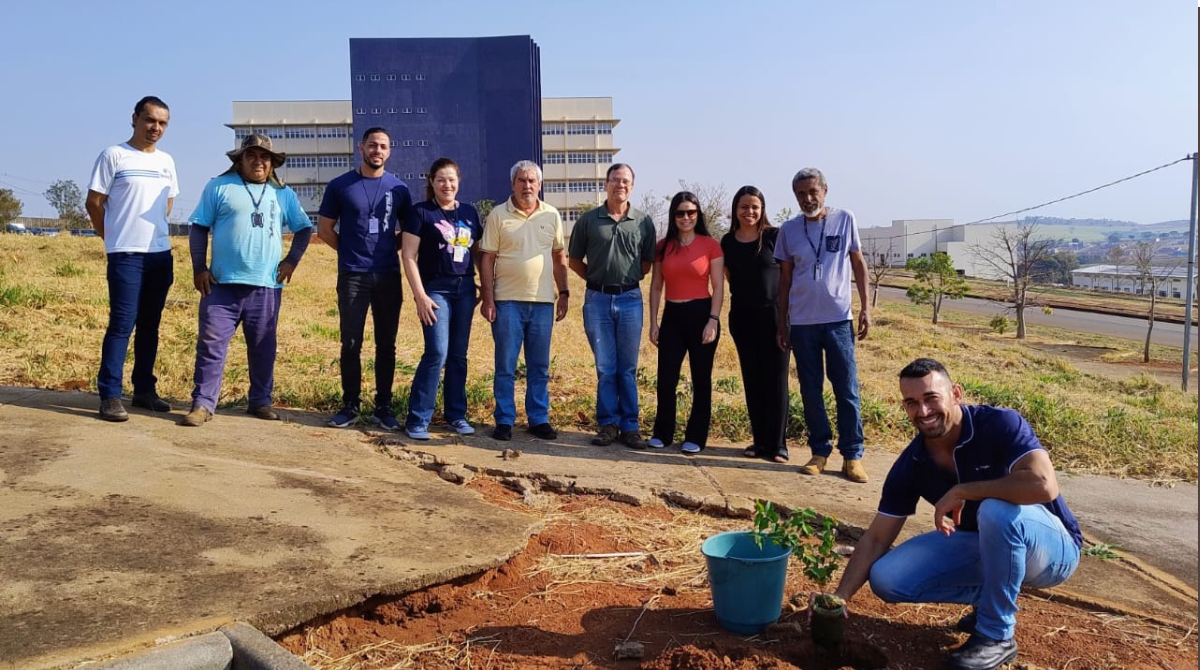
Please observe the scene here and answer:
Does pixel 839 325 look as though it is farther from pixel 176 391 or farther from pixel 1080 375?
pixel 1080 375

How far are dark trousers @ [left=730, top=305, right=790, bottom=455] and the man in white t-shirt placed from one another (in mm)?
3427

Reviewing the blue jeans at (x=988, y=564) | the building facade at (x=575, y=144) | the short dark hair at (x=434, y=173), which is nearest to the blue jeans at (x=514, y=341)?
the short dark hair at (x=434, y=173)

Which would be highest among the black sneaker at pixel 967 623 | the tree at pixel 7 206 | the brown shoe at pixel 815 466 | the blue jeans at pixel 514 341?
the tree at pixel 7 206

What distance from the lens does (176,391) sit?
6.38 meters

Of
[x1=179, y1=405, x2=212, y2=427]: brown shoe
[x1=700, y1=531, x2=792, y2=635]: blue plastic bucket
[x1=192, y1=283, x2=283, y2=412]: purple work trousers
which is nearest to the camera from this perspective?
[x1=700, y1=531, x2=792, y2=635]: blue plastic bucket

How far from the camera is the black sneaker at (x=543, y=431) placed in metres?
5.84

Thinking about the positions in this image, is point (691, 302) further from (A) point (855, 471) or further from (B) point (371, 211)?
(B) point (371, 211)

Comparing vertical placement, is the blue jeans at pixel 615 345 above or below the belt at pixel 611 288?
below

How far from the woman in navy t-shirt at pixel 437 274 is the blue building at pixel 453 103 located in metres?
59.8

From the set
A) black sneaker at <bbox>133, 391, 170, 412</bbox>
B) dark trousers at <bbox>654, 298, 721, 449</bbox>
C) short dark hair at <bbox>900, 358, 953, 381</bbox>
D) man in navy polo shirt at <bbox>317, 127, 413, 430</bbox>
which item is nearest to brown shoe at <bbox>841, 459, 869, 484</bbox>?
dark trousers at <bbox>654, 298, 721, 449</bbox>

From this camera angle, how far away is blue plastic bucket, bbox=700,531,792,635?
2904 mm

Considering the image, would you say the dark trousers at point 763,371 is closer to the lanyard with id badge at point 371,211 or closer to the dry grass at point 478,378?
the dry grass at point 478,378

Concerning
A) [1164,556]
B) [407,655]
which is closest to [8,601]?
[407,655]

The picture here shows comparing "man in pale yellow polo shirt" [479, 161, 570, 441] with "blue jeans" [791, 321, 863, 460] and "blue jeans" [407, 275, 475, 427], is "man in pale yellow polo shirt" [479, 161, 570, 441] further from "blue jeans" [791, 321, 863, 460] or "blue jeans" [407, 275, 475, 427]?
"blue jeans" [791, 321, 863, 460]
